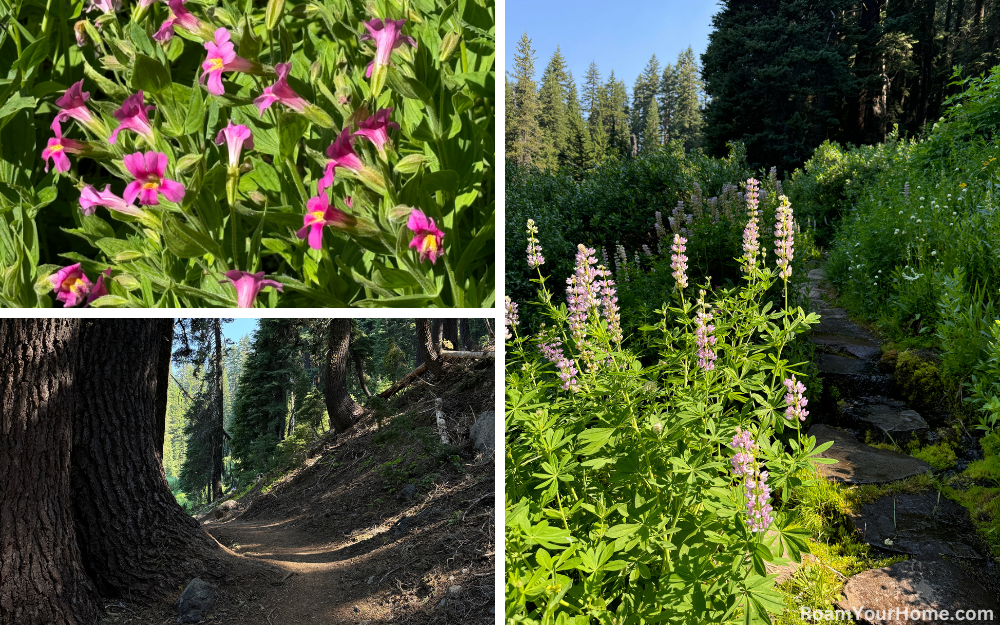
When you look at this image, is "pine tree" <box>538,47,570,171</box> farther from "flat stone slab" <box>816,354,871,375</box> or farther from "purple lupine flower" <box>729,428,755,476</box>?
"purple lupine flower" <box>729,428,755,476</box>

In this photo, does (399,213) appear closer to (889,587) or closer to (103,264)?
(103,264)

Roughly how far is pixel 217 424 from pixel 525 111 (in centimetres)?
4480

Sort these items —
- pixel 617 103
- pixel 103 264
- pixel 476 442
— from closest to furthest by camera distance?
pixel 103 264 → pixel 476 442 → pixel 617 103

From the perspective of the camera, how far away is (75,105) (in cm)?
100

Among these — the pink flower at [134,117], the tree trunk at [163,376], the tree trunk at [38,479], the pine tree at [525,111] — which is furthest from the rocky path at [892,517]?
the pine tree at [525,111]

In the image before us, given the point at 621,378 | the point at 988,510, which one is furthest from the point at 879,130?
the point at 621,378

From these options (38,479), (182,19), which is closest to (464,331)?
(182,19)

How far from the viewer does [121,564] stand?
6.17 ft

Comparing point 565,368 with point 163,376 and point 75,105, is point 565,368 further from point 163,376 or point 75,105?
point 75,105

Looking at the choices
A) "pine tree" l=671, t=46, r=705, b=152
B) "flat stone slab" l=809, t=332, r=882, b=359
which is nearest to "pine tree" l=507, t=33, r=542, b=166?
"pine tree" l=671, t=46, r=705, b=152

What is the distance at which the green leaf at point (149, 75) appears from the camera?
0.91 metres

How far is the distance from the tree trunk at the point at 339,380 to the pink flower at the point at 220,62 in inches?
21.1

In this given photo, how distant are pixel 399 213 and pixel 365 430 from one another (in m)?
1.00

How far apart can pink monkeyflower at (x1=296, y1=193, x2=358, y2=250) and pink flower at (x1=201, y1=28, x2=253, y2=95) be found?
0.21 metres
